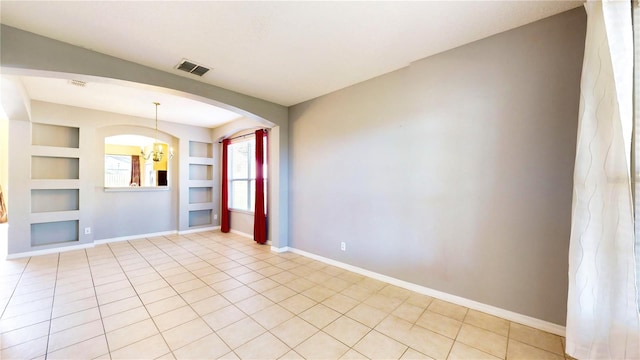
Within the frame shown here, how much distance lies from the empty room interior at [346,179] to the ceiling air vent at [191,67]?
78 mm

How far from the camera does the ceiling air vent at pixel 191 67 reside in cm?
275

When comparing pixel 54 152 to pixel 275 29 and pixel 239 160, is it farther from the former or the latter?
pixel 275 29

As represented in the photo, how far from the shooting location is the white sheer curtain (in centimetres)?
144

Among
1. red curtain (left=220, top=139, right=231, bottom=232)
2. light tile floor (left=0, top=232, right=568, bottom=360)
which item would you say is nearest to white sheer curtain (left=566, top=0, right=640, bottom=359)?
light tile floor (left=0, top=232, right=568, bottom=360)

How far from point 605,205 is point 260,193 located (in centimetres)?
457

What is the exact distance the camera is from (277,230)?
440 cm

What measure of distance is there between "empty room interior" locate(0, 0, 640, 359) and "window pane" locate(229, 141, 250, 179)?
198 cm

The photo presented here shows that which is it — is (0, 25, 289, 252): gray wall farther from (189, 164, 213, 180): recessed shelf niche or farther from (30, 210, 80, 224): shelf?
(189, 164, 213, 180): recessed shelf niche

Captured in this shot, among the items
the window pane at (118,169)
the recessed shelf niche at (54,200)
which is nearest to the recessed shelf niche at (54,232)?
the recessed shelf niche at (54,200)

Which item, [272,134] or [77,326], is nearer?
[77,326]

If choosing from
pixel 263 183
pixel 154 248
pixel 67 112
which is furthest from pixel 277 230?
pixel 67 112

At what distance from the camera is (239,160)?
6168mm

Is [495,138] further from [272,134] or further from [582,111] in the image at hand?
[272,134]

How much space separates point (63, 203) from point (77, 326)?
12.4 ft
